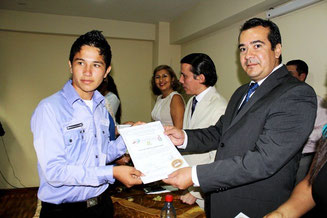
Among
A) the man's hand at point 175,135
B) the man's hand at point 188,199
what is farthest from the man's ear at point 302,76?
the man's hand at point 188,199

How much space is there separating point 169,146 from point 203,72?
1157mm

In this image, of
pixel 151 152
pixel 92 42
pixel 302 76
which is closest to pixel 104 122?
pixel 151 152

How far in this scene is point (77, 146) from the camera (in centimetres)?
132

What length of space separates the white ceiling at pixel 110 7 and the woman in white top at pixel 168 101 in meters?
1.42

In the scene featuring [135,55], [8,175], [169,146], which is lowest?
[8,175]

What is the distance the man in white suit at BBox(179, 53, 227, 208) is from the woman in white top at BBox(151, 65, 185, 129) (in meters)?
0.40

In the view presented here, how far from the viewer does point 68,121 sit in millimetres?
1295

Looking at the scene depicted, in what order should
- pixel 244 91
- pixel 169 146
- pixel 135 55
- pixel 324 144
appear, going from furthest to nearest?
1. pixel 135 55
2. pixel 244 91
3. pixel 169 146
4. pixel 324 144

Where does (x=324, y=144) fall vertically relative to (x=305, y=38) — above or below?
below

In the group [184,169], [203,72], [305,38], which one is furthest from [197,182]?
[305,38]

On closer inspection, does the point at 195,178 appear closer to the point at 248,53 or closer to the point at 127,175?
the point at 127,175

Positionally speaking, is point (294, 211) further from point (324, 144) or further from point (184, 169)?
point (184, 169)

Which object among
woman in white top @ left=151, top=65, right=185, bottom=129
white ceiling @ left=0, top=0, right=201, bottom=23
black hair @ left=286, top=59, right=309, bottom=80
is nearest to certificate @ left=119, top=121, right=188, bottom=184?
woman in white top @ left=151, top=65, right=185, bottom=129

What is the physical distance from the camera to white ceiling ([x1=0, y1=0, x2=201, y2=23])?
409 cm
